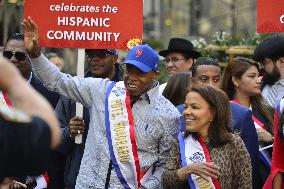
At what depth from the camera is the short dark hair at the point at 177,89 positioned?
8188mm

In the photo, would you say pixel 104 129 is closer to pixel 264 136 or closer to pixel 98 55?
pixel 98 55

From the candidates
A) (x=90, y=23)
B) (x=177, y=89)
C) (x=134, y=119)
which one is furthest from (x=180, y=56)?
(x=134, y=119)

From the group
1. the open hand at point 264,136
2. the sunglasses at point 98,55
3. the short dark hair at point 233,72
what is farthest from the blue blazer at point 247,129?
the sunglasses at point 98,55

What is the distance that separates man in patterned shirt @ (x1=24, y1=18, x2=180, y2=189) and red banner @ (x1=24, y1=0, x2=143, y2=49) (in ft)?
2.07

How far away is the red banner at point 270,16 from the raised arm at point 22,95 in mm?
4550

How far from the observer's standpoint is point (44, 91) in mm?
7852

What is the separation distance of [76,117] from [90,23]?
0.79 metres

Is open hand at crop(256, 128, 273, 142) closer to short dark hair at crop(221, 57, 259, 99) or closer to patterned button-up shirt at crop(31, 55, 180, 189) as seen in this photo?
short dark hair at crop(221, 57, 259, 99)

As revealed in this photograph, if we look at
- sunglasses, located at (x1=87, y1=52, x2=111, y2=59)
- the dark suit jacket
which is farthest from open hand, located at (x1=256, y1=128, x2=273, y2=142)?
the dark suit jacket

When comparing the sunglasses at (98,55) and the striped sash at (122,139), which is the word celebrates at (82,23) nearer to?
the sunglasses at (98,55)

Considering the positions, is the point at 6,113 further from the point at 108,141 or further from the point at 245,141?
the point at 245,141

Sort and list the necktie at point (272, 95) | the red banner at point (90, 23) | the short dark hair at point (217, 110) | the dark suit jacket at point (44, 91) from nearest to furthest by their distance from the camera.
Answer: the short dark hair at point (217, 110)
the red banner at point (90, 23)
the dark suit jacket at point (44, 91)
the necktie at point (272, 95)

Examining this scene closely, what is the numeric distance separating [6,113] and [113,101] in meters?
3.23

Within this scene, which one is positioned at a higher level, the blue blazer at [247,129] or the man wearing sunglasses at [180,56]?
the man wearing sunglasses at [180,56]
